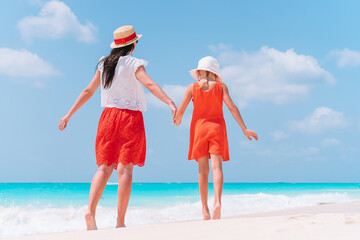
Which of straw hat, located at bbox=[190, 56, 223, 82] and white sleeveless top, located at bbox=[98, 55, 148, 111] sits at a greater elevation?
straw hat, located at bbox=[190, 56, 223, 82]

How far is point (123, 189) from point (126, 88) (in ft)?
3.07

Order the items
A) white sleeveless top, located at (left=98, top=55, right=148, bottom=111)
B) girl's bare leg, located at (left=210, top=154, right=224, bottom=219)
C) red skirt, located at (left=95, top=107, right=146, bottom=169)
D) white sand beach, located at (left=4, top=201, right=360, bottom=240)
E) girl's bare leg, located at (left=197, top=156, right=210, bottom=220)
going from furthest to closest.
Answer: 1. girl's bare leg, located at (left=197, top=156, right=210, bottom=220)
2. girl's bare leg, located at (left=210, top=154, right=224, bottom=219)
3. white sleeveless top, located at (left=98, top=55, right=148, bottom=111)
4. red skirt, located at (left=95, top=107, right=146, bottom=169)
5. white sand beach, located at (left=4, top=201, right=360, bottom=240)

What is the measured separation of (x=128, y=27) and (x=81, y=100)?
0.85 meters

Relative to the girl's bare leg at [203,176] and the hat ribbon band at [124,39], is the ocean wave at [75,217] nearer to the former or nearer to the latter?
the girl's bare leg at [203,176]

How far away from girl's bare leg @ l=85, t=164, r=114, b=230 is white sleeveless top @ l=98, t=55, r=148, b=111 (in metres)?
0.60

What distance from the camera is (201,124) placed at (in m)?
4.39

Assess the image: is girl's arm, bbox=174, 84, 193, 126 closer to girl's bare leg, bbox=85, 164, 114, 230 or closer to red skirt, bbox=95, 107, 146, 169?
red skirt, bbox=95, 107, 146, 169

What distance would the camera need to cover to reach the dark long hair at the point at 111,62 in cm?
379

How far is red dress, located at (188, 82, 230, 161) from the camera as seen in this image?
430cm

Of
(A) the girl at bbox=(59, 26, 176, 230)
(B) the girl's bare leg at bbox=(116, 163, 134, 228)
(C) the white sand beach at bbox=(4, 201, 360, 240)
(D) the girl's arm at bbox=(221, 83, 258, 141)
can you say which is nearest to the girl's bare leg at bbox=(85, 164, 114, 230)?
(A) the girl at bbox=(59, 26, 176, 230)

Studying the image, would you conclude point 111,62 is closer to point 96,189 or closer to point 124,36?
point 124,36

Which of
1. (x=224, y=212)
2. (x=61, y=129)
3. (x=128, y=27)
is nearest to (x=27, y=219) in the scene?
(x=224, y=212)

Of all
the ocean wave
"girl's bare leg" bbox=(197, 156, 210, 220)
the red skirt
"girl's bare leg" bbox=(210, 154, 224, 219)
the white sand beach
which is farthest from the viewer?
the ocean wave

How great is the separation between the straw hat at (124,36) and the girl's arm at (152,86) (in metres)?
0.35
